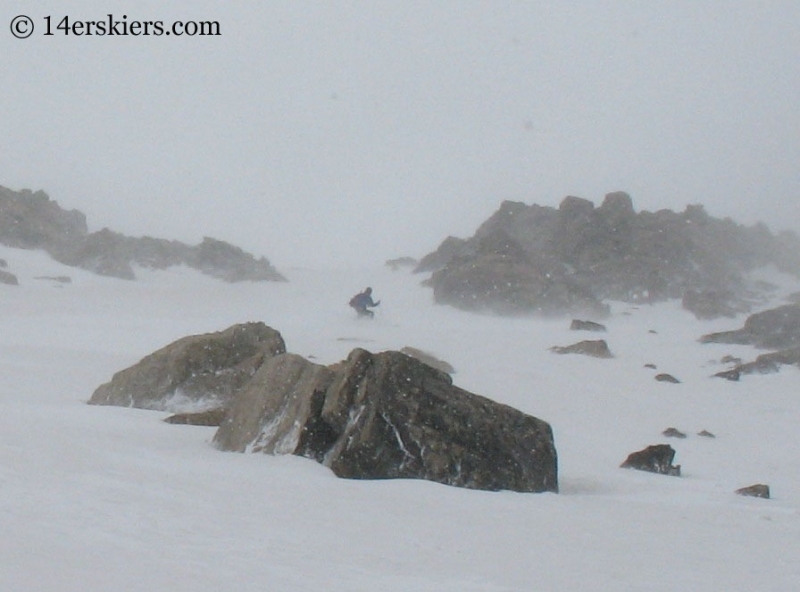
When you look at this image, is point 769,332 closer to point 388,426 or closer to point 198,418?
Answer: point 198,418

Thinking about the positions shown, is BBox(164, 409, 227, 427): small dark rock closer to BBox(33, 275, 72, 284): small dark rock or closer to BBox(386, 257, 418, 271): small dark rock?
BBox(33, 275, 72, 284): small dark rock

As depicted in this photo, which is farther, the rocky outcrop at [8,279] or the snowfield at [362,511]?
the rocky outcrop at [8,279]

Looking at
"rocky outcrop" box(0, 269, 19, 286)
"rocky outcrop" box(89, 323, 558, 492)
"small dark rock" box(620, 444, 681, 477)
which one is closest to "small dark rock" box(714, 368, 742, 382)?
"small dark rock" box(620, 444, 681, 477)

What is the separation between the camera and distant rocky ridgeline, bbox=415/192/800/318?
35.5 m

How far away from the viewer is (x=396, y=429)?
749 cm

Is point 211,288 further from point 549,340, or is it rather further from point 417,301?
point 549,340

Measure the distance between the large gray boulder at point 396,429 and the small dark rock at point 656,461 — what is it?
2.57 meters

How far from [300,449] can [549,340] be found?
759 inches

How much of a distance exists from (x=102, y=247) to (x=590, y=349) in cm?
2746

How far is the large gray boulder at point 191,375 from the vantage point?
426 inches

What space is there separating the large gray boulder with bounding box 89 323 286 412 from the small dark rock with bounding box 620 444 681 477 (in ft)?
17.6

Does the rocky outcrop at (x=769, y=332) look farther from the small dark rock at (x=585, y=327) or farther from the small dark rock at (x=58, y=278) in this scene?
the small dark rock at (x=58, y=278)

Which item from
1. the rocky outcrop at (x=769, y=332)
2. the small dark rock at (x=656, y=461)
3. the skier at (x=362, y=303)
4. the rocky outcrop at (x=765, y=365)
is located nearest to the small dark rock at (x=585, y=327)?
the rocky outcrop at (x=769, y=332)

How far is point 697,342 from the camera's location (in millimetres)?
27094
